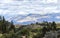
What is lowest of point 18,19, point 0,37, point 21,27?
point 0,37

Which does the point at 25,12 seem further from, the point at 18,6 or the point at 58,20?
the point at 58,20

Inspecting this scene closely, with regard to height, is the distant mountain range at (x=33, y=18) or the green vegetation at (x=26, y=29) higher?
the distant mountain range at (x=33, y=18)

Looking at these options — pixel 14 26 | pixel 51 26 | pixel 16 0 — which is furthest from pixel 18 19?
pixel 51 26

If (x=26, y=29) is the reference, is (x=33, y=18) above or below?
above

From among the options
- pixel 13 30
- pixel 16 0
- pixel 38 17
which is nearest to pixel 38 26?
pixel 38 17

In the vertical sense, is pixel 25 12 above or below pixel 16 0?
below

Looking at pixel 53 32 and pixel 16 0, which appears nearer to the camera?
pixel 53 32

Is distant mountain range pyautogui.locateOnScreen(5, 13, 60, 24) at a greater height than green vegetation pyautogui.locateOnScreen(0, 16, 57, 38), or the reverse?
distant mountain range pyautogui.locateOnScreen(5, 13, 60, 24)

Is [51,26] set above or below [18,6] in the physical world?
below

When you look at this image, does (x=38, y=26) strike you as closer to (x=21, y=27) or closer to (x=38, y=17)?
(x=38, y=17)
